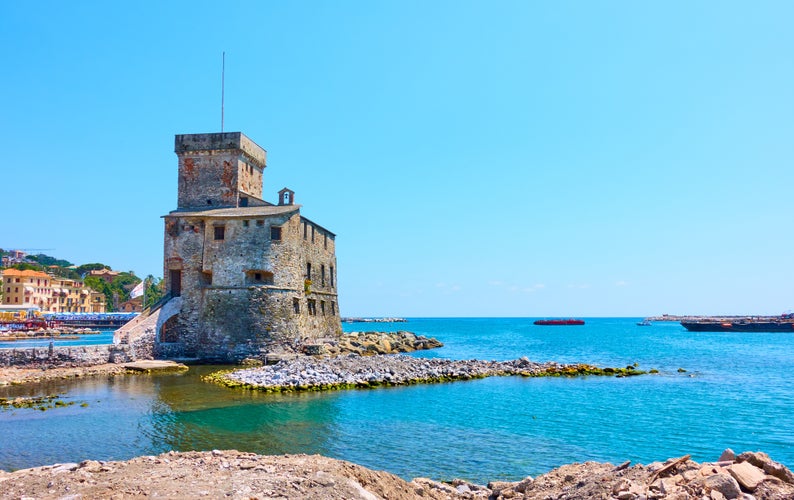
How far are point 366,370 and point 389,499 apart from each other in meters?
20.2

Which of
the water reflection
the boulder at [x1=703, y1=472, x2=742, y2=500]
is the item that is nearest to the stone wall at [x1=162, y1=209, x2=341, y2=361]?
the water reflection

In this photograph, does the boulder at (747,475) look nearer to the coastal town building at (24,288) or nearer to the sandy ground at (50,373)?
the sandy ground at (50,373)

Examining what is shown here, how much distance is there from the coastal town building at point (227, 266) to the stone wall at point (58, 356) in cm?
335

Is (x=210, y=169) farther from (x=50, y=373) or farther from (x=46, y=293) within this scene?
(x=46, y=293)

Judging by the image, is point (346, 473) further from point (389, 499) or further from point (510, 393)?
point (510, 393)

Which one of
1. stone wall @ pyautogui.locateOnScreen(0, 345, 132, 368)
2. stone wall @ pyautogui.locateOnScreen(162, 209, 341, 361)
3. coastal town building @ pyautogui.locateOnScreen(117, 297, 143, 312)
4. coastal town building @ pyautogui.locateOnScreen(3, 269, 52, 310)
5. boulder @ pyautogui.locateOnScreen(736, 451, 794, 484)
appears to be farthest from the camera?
coastal town building @ pyautogui.locateOnScreen(117, 297, 143, 312)

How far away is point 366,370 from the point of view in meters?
29.2

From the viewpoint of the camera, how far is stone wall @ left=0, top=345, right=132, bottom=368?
1148 inches

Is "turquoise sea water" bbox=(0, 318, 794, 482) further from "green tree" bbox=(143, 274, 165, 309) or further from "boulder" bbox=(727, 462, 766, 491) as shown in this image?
"green tree" bbox=(143, 274, 165, 309)

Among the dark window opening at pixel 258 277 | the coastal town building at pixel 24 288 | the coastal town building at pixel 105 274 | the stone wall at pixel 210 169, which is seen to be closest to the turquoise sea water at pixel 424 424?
the dark window opening at pixel 258 277

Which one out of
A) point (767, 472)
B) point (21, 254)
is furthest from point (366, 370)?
point (21, 254)

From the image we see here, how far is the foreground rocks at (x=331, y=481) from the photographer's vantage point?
27.0 feet

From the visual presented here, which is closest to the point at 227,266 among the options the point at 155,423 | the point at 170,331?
the point at 170,331

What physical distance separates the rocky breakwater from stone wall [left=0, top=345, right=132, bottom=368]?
738 cm
